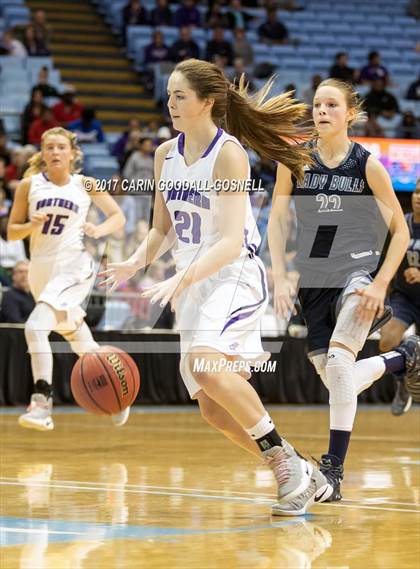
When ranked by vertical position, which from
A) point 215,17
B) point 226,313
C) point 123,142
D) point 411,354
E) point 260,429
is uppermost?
point 226,313

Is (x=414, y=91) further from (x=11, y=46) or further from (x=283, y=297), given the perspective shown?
(x=283, y=297)

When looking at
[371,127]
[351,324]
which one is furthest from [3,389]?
[371,127]

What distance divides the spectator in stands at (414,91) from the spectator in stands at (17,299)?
1130cm

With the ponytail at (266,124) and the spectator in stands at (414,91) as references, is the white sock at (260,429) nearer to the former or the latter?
the ponytail at (266,124)

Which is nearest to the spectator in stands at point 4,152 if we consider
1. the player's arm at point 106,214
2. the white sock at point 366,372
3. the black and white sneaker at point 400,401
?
the player's arm at point 106,214

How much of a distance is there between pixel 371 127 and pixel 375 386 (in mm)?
6001

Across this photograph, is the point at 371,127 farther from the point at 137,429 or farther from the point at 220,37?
the point at 137,429

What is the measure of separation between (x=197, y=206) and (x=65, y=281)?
418 centimetres

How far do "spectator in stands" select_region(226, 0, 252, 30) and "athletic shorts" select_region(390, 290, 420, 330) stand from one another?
12182 millimetres

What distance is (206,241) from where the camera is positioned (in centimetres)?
537

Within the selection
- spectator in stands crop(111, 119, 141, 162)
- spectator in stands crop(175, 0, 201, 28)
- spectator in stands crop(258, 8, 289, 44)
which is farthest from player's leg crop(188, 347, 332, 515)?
spectator in stands crop(258, 8, 289, 44)

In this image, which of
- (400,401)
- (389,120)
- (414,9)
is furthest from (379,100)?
(400,401)

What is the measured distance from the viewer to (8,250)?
1354 centimetres

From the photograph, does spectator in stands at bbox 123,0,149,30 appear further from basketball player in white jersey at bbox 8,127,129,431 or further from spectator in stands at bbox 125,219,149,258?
basketball player in white jersey at bbox 8,127,129,431
